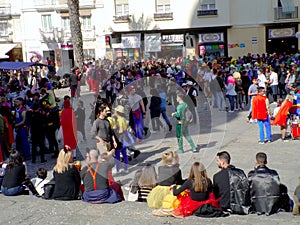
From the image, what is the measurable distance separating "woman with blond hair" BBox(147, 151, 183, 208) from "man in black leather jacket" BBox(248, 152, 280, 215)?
1158 millimetres

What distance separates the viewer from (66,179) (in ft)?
23.9

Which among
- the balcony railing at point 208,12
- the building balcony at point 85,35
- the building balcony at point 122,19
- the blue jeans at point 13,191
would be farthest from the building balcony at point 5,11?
the blue jeans at point 13,191

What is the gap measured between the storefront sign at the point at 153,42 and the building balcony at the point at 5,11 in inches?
468

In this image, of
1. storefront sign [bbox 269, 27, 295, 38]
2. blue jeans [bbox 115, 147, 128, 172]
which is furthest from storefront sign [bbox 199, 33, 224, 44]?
blue jeans [bbox 115, 147, 128, 172]

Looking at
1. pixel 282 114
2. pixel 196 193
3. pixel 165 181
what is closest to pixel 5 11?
pixel 282 114

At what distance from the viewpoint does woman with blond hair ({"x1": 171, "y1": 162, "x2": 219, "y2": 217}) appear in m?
6.20

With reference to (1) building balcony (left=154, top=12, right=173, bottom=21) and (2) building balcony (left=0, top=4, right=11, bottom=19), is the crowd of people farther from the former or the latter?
(2) building balcony (left=0, top=4, right=11, bottom=19)

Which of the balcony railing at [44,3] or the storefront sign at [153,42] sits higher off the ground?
the balcony railing at [44,3]

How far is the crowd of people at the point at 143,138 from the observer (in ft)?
20.8

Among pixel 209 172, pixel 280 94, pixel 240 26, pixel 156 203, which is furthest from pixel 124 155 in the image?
pixel 240 26

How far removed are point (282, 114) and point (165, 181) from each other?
18.6 feet

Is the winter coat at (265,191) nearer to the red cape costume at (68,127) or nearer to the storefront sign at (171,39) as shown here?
the red cape costume at (68,127)

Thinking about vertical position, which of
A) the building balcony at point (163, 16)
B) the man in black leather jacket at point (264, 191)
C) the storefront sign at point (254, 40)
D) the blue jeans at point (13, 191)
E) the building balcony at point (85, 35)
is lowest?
the blue jeans at point (13, 191)

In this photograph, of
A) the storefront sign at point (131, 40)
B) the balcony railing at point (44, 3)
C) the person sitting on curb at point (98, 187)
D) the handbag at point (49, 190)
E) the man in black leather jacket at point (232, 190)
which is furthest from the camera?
the balcony railing at point (44, 3)
